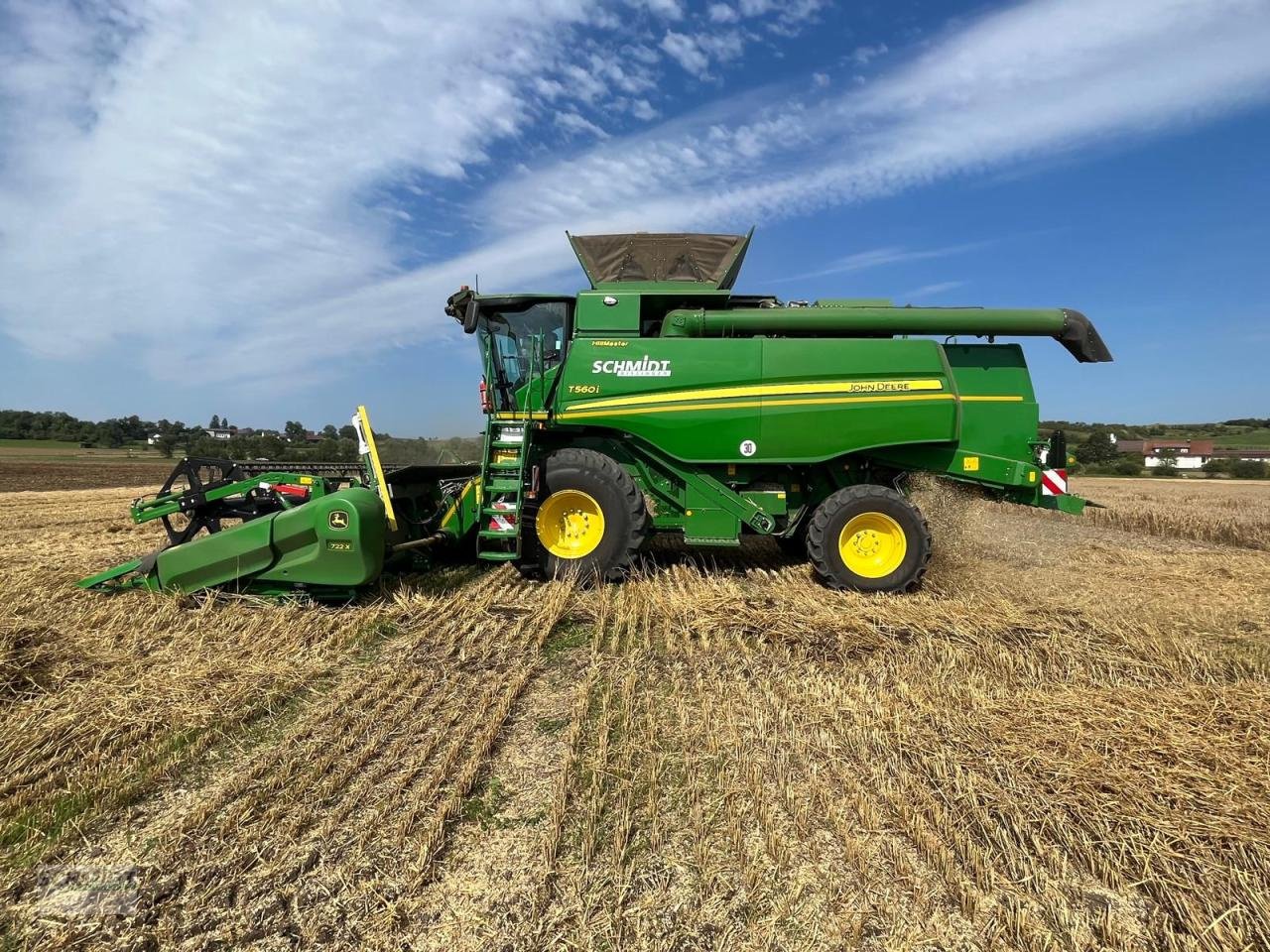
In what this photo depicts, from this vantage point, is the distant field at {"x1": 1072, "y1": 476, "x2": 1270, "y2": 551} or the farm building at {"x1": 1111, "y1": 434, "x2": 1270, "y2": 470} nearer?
the distant field at {"x1": 1072, "y1": 476, "x2": 1270, "y2": 551}

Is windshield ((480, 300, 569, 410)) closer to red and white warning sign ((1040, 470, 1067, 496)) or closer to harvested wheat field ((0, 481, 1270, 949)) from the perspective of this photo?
harvested wheat field ((0, 481, 1270, 949))

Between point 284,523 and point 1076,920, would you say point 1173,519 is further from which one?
point 284,523

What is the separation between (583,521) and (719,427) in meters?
1.57

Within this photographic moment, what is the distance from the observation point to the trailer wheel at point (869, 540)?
6.09 m

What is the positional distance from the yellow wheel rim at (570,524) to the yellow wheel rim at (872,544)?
2.30 metres

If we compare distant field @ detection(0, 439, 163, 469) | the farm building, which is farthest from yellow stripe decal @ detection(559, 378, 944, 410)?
distant field @ detection(0, 439, 163, 469)

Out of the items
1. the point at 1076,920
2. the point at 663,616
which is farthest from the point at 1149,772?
the point at 663,616

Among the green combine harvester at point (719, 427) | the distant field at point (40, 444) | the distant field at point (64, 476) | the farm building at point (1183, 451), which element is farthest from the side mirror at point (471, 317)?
the distant field at point (40, 444)

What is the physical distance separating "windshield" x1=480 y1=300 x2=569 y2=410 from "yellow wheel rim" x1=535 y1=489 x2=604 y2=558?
1.21 m

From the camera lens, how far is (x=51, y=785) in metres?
2.66

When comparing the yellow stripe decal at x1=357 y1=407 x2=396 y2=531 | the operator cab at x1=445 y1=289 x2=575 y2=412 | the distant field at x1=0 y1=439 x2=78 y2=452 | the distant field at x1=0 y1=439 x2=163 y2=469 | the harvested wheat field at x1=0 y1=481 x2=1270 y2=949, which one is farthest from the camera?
the distant field at x1=0 y1=439 x2=78 y2=452

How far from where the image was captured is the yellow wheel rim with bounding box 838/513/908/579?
618cm

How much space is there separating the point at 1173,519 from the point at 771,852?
13.9m

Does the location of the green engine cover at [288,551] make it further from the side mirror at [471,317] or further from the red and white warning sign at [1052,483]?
the red and white warning sign at [1052,483]
